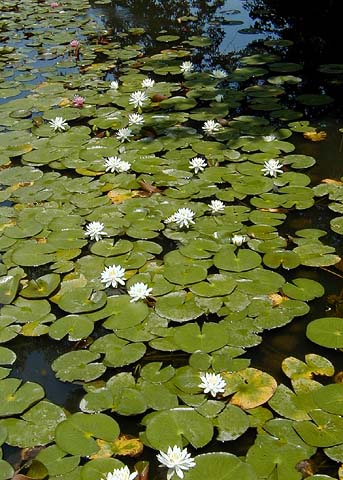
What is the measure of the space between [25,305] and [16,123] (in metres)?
1.93

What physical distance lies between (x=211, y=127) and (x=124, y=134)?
53cm

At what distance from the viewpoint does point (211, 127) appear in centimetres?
336

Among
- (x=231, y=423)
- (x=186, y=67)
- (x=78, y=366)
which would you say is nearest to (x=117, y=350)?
(x=78, y=366)

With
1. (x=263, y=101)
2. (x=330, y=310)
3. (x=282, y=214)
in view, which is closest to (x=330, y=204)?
(x=282, y=214)

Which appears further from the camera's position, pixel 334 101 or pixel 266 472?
pixel 334 101

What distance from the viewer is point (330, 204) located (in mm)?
2654

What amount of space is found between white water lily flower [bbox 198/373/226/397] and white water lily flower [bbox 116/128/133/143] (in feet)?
6.53

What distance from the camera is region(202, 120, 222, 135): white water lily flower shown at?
11.0 ft

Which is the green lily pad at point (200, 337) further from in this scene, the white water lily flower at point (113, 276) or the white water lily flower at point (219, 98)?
the white water lily flower at point (219, 98)

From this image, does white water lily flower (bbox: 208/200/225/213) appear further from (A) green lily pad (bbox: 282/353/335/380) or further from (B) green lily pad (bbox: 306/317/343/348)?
(A) green lily pad (bbox: 282/353/335/380)

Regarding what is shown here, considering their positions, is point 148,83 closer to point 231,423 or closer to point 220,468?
point 231,423

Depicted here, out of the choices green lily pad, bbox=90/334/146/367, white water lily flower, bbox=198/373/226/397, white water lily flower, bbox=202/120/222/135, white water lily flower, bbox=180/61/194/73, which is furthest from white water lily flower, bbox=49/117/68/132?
white water lily flower, bbox=198/373/226/397

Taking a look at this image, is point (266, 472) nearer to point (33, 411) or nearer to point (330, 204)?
point (33, 411)

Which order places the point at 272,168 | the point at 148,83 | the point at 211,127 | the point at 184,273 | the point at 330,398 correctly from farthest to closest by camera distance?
the point at 148,83 < the point at 211,127 < the point at 272,168 < the point at 184,273 < the point at 330,398
